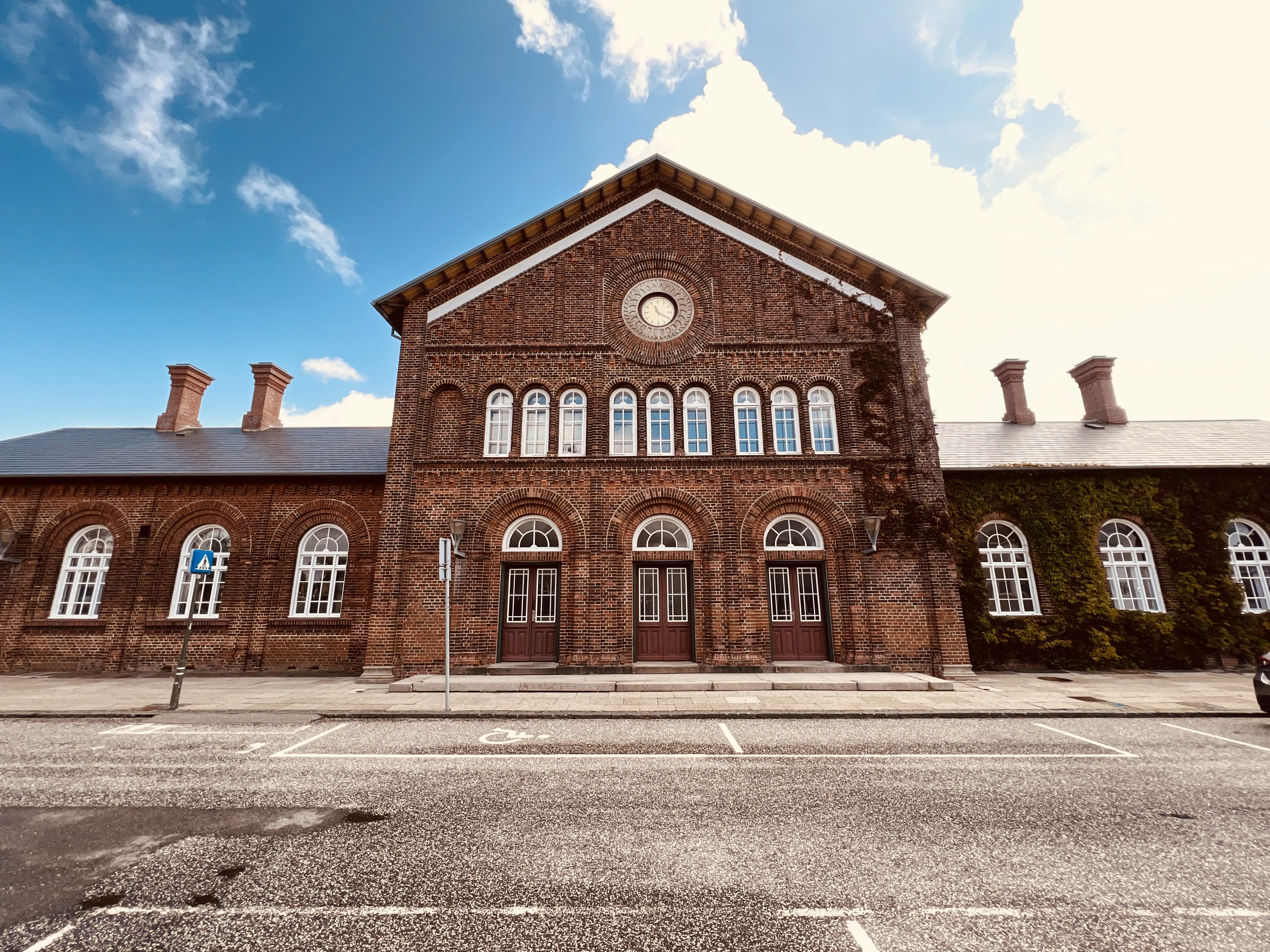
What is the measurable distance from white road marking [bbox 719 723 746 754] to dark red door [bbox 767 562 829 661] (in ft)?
14.9

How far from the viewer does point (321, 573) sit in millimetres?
15023

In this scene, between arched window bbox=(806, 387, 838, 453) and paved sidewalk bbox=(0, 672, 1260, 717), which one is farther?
arched window bbox=(806, 387, 838, 453)

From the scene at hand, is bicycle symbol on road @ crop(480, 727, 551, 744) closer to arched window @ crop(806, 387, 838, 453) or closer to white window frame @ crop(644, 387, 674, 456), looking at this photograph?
white window frame @ crop(644, 387, 674, 456)

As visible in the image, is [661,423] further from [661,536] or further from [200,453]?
[200,453]

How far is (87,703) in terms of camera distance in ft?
33.6

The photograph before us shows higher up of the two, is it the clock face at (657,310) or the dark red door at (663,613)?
the clock face at (657,310)

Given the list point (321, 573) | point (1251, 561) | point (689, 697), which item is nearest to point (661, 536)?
point (689, 697)

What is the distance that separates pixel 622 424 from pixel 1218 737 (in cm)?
1186

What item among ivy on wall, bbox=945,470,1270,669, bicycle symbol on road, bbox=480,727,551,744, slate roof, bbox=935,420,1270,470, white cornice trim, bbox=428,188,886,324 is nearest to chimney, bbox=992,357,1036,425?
slate roof, bbox=935,420,1270,470

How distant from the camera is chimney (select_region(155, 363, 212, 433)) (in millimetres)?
19688

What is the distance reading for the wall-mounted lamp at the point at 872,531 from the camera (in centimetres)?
1250

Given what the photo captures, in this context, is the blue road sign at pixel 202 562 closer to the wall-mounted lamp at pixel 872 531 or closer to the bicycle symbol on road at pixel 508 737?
the bicycle symbol on road at pixel 508 737

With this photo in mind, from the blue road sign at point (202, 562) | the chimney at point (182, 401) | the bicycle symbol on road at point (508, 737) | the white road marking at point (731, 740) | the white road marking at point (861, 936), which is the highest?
the chimney at point (182, 401)

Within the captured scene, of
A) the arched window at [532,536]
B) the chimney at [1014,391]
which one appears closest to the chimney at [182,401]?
the arched window at [532,536]
